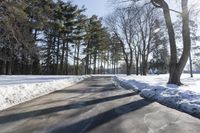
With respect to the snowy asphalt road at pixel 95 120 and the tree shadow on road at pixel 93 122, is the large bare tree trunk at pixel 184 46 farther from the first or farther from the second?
the tree shadow on road at pixel 93 122

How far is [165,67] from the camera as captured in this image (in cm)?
7750

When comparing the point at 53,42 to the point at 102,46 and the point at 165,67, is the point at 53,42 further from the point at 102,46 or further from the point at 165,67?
the point at 165,67

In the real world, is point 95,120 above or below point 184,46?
below

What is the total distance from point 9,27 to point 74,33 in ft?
132

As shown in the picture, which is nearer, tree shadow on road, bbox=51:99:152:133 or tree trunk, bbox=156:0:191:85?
tree shadow on road, bbox=51:99:152:133

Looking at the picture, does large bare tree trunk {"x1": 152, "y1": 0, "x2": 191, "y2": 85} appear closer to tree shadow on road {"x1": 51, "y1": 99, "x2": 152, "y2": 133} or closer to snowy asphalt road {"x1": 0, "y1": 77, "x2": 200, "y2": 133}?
snowy asphalt road {"x1": 0, "y1": 77, "x2": 200, "y2": 133}

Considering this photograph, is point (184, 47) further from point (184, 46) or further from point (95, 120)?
point (95, 120)

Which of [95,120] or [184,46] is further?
[184,46]

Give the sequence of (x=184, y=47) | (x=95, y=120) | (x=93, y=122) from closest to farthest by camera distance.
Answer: (x=93, y=122)
(x=95, y=120)
(x=184, y=47)

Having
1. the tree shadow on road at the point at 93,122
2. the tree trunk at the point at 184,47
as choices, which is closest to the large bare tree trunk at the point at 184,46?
the tree trunk at the point at 184,47

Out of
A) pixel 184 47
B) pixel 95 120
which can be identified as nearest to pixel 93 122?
pixel 95 120

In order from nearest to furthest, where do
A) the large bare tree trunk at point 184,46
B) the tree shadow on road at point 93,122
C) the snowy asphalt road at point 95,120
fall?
the tree shadow on road at point 93,122 → the snowy asphalt road at point 95,120 → the large bare tree trunk at point 184,46

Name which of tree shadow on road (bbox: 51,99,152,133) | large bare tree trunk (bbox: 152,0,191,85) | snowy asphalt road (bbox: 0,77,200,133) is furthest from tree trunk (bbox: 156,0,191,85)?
tree shadow on road (bbox: 51,99,152,133)

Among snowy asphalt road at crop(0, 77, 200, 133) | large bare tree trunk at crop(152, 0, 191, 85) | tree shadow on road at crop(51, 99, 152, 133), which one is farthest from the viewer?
large bare tree trunk at crop(152, 0, 191, 85)
